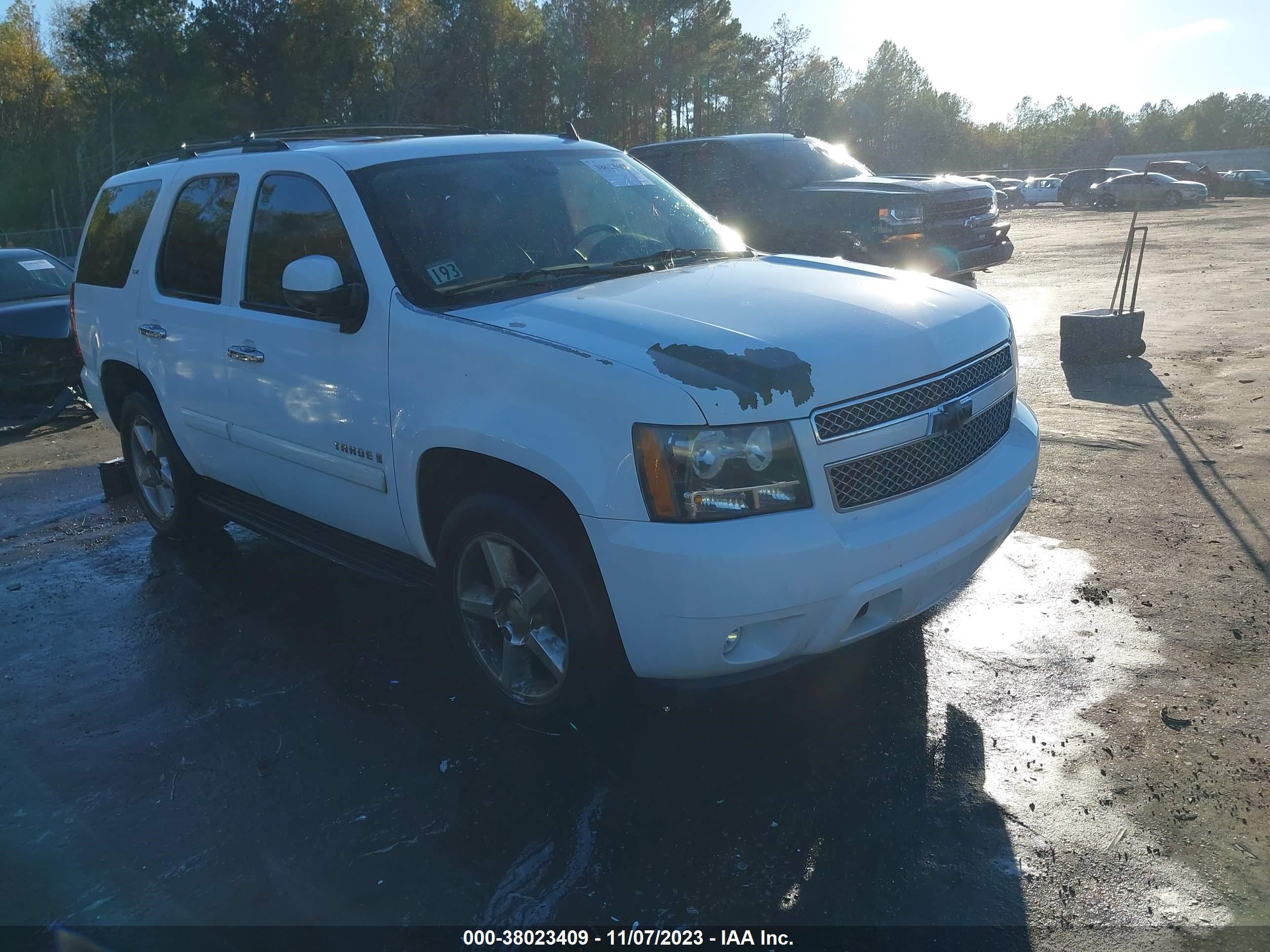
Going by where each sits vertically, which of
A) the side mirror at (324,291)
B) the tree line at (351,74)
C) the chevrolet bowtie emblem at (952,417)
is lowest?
the chevrolet bowtie emblem at (952,417)

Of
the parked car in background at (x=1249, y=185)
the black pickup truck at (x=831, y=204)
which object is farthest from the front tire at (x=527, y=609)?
the parked car in background at (x=1249, y=185)

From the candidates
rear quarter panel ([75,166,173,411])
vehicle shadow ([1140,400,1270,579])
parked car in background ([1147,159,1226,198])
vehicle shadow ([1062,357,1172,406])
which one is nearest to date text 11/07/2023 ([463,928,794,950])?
vehicle shadow ([1140,400,1270,579])

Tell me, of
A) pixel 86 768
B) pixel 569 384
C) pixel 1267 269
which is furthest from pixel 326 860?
pixel 1267 269

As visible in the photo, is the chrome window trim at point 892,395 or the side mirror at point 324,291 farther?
the side mirror at point 324,291

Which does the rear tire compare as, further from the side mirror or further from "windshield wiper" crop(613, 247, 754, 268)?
"windshield wiper" crop(613, 247, 754, 268)

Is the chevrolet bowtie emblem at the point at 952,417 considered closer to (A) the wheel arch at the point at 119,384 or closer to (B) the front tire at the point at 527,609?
(B) the front tire at the point at 527,609

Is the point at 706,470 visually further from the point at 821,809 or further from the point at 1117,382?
the point at 1117,382

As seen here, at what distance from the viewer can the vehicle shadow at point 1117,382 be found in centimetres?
776

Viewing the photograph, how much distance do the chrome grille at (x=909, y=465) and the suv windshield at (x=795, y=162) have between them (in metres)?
8.91

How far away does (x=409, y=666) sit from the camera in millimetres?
4324

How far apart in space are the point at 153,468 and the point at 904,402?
177 inches

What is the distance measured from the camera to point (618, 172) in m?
4.82

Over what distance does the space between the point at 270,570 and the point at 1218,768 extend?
4522 millimetres

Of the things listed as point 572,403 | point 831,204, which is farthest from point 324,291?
point 831,204
